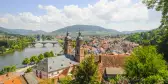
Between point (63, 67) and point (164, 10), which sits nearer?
point (164, 10)

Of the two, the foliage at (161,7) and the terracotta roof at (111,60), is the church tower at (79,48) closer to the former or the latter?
the terracotta roof at (111,60)

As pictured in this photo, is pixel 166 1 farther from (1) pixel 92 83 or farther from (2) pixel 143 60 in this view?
(1) pixel 92 83

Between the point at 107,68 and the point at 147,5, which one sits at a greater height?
the point at 147,5

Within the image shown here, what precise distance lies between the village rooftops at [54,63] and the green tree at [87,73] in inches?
1274

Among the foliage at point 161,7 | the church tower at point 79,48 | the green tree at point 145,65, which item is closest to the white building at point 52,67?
the church tower at point 79,48

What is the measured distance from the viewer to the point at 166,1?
11500 mm

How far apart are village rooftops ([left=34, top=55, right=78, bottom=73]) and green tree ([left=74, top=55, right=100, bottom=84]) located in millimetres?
32367

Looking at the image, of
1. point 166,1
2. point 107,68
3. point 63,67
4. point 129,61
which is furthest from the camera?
point 63,67

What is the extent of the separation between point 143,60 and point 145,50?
991 mm

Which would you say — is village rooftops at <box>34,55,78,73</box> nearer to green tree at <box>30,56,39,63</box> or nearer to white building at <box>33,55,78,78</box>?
white building at <box>33,55,78,78</box>

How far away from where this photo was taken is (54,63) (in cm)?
5169

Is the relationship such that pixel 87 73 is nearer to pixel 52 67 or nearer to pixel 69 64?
pixel 52 67

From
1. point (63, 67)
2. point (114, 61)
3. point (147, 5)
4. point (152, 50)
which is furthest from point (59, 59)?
point (147, 5)

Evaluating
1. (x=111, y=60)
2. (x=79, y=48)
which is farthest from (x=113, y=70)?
(x=79, y=48)
